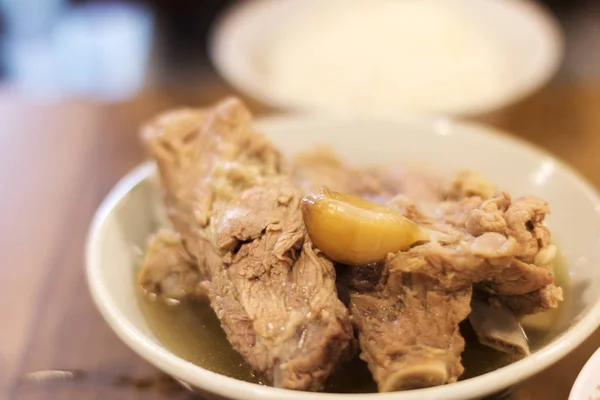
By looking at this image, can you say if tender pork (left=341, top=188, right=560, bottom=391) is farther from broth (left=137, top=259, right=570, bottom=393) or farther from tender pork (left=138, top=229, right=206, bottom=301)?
tender pork (left=138, top=229, right=206, bottom=301)

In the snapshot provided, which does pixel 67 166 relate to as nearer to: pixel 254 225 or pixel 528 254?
pixel 254 225

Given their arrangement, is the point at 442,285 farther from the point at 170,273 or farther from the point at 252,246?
the point at 170,273

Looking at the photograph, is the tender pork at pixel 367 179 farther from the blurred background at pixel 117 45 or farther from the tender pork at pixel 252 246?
the blurred background at pixel 117 45

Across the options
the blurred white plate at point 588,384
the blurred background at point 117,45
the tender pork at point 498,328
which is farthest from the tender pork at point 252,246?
the blurred background at point 117,45

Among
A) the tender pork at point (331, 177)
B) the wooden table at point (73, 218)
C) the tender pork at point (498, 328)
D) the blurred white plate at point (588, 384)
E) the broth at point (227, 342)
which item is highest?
the tender pork at point (331, 177)

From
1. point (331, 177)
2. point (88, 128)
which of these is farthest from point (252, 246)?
point (88, 128)

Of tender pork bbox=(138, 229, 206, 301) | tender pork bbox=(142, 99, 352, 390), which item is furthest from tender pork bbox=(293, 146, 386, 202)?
tender pork bbox=(138, 229, 206, 301)
